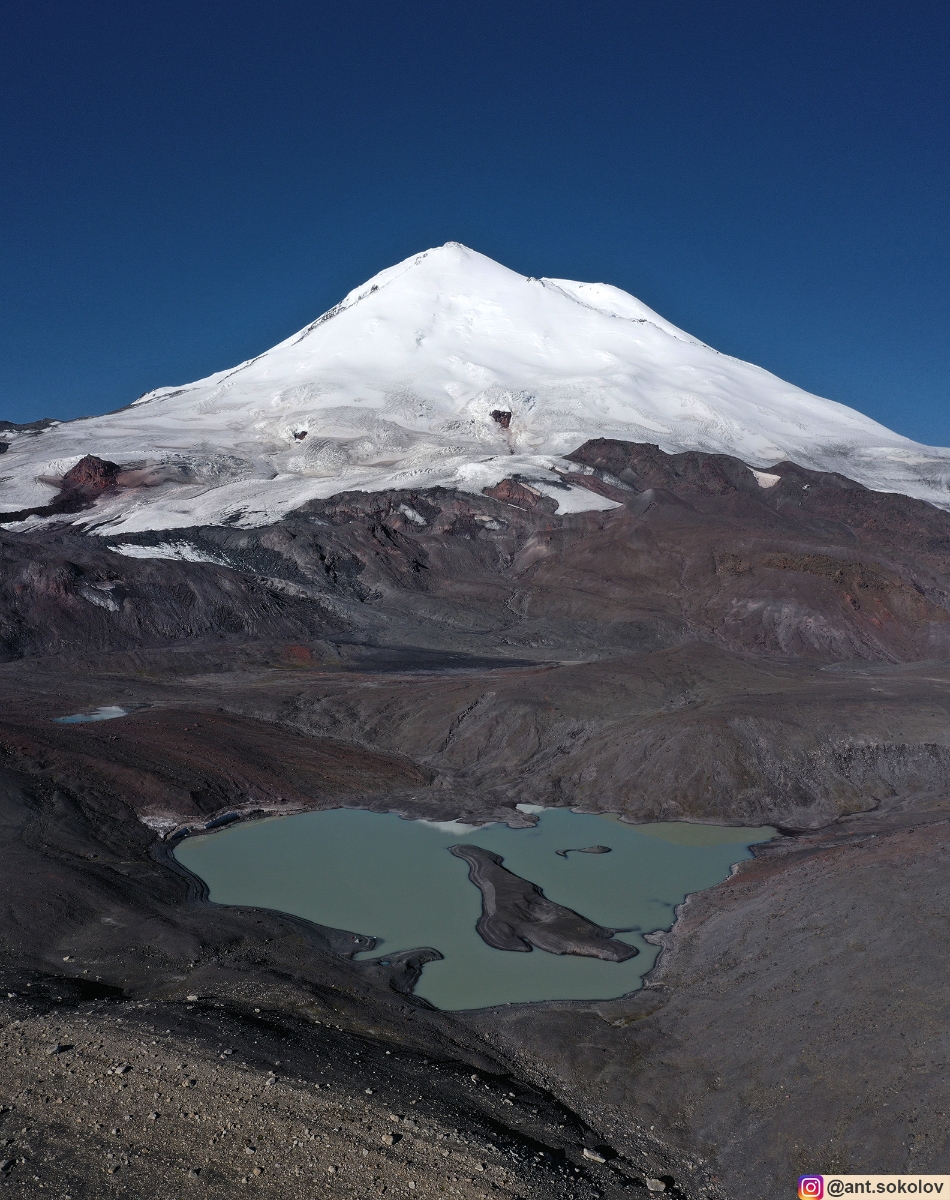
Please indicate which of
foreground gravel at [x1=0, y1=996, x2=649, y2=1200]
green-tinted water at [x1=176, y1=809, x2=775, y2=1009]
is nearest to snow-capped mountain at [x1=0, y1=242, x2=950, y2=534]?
green-tinted water at [x1=176, y1=809, x2=775, y2=1009]

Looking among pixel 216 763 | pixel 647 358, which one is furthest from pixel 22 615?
pixel 647 358

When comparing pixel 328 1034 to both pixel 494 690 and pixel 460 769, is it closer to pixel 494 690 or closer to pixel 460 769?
pixel 460 769

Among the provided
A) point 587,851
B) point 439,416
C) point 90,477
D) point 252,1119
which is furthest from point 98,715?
point 439,416

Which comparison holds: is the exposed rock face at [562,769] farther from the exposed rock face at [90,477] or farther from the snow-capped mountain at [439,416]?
the exposed rock face at [90,477]

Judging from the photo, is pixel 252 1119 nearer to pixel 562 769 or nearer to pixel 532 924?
pixel 532 924

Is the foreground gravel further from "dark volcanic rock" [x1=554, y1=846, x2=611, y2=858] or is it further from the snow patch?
the snow patch

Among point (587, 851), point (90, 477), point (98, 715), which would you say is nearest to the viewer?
point (587, 851)
